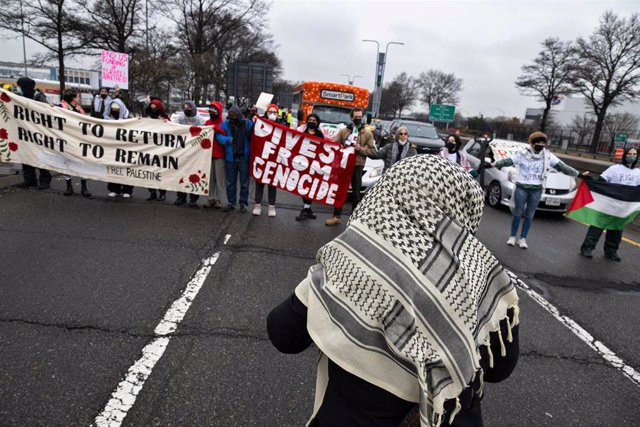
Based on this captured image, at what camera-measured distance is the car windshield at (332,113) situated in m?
16.9

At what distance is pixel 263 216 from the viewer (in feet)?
25.0

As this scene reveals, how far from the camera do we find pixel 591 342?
13.2ft

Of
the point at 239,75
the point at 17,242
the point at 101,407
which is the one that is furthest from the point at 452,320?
the point at 239,75

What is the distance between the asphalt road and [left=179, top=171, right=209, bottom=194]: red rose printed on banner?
987 mm

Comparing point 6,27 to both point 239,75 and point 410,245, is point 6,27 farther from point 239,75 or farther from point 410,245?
point 410,245

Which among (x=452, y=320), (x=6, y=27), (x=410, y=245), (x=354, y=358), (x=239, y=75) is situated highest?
(x=6, y=27)

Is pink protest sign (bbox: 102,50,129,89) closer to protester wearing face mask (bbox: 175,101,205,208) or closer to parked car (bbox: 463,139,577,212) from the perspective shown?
protester wearing face mask (bbox: 175,101,205,208)

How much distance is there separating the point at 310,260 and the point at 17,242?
3.60m

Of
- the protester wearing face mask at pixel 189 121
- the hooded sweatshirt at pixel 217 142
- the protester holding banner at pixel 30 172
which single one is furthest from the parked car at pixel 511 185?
the protester holding banner at pixel 30 172

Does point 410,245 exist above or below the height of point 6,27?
below

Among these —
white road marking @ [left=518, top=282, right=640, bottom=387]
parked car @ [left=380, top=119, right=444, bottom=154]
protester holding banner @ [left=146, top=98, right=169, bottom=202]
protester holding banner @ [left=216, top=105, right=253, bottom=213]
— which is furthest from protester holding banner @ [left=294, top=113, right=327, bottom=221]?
parked car @ [left=380, top=119, right=444, bottom=154]

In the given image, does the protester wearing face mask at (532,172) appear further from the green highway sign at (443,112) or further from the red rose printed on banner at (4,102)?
the green highway sign at (443,112)

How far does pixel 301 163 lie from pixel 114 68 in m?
11.3

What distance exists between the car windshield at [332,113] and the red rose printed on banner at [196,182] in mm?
9834
